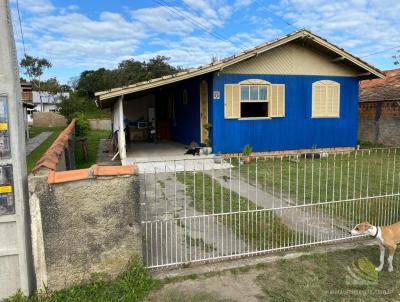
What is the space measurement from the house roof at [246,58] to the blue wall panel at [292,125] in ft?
2.40

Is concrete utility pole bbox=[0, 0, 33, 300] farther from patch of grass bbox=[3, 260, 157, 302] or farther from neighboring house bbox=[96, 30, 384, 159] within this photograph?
neighboring house bbox=[96, 30, 384, 159]

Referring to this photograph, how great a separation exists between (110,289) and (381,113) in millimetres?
15606

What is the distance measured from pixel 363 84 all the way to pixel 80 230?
814 inches

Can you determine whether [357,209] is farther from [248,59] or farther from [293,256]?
[248,59]

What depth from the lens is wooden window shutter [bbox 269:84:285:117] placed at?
486 inches

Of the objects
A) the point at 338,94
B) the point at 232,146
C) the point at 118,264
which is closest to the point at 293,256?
the point at 118,264

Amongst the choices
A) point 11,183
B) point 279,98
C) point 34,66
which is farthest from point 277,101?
point 34,66

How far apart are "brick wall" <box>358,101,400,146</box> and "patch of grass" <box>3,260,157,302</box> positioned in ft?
47.7

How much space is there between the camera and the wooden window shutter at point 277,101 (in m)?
12.4

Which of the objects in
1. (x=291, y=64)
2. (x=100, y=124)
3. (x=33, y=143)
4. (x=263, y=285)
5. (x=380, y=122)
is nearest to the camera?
(x=263, y=285)

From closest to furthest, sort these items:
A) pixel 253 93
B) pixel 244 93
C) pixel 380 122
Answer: pixel 244 93 < pixel 253 93 < pixel 380 122

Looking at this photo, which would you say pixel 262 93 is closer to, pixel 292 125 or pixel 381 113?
pixel 292 125

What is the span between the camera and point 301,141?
12.9 meters

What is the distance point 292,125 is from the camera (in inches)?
503
